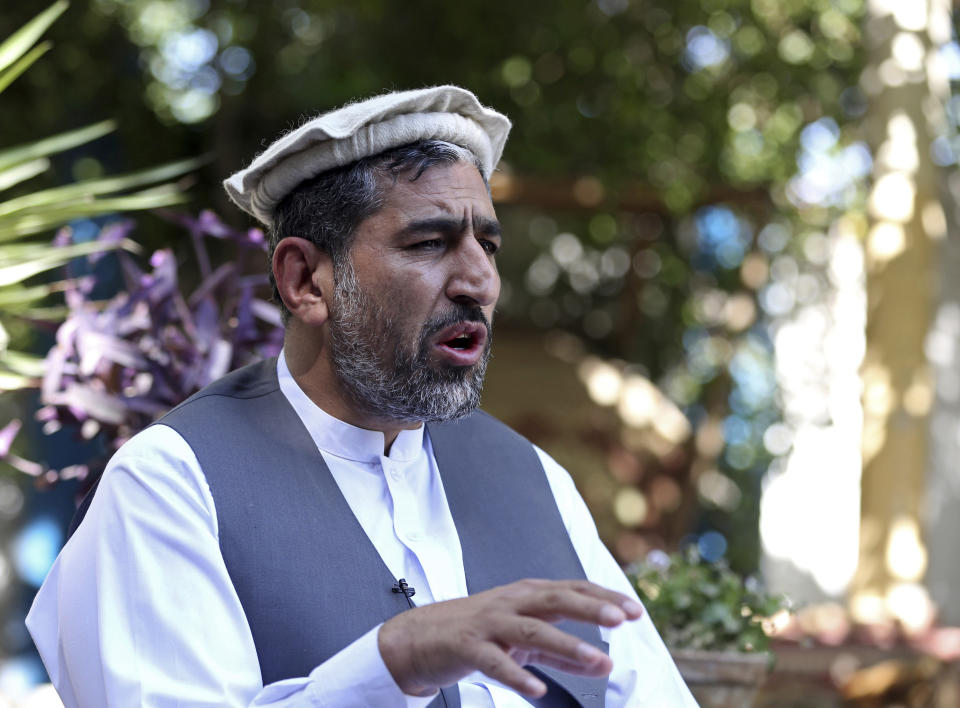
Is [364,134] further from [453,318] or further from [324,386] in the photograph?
[324,386]

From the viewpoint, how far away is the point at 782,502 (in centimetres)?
798

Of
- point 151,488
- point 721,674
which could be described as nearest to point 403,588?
point 151,488

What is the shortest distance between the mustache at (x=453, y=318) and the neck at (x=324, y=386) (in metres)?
0.22

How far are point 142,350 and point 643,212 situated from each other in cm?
498

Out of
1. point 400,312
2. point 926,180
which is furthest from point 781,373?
point 400,312

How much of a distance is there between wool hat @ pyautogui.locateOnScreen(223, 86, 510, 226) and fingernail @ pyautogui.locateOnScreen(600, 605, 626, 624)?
3.53 ft

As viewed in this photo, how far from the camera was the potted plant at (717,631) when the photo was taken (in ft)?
9.10

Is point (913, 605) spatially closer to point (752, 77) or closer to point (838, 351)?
point (838, 351)

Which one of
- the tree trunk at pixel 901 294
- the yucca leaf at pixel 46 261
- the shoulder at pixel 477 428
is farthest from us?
the tree trunk at pixel 901 294

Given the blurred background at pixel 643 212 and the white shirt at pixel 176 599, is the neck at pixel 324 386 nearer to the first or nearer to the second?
the white shirt at pixel 176 599

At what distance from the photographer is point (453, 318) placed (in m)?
2.15

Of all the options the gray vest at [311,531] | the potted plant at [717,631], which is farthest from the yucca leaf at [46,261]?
the potted plant at [717,631]

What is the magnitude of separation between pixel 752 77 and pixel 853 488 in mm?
2948

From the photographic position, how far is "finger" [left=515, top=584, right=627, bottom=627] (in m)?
1.46
